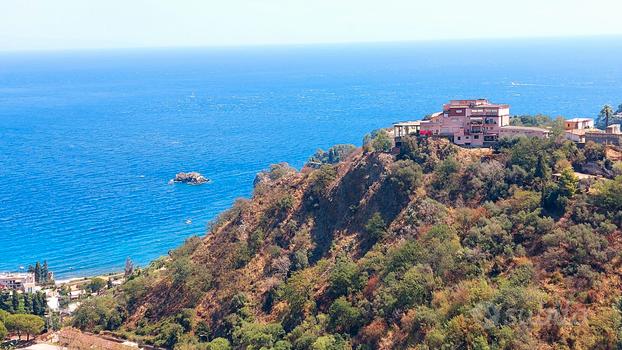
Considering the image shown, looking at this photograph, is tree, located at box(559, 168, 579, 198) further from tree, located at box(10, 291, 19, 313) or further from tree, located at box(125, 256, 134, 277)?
tree, located at box(10, 291, 19, 313)

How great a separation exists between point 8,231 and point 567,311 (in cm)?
7715

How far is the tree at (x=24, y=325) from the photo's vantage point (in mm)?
52250

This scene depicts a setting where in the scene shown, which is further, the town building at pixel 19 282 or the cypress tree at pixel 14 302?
the town building at pixel 19 282

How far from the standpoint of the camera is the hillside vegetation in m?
37.2

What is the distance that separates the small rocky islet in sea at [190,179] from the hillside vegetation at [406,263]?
43.3 meters

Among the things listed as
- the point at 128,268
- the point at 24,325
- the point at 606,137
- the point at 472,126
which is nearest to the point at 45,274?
the point at 128,268

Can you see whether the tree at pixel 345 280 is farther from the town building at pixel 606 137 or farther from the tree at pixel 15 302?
the tree at pixel 15 302

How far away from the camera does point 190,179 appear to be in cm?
11050

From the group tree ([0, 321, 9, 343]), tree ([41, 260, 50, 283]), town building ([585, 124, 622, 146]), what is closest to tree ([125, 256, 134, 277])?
tree ([41, 260, 50, 283])

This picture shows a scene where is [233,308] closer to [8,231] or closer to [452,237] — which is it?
[452,237]

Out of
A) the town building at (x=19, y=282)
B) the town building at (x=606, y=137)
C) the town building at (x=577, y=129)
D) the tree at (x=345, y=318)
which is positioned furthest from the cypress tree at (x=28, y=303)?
the town building at (x=606, y=137)

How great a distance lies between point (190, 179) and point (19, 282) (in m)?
43.1

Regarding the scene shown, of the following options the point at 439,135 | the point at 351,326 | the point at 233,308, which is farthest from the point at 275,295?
the point at 439,135

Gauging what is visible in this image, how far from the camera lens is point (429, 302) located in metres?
41.7
